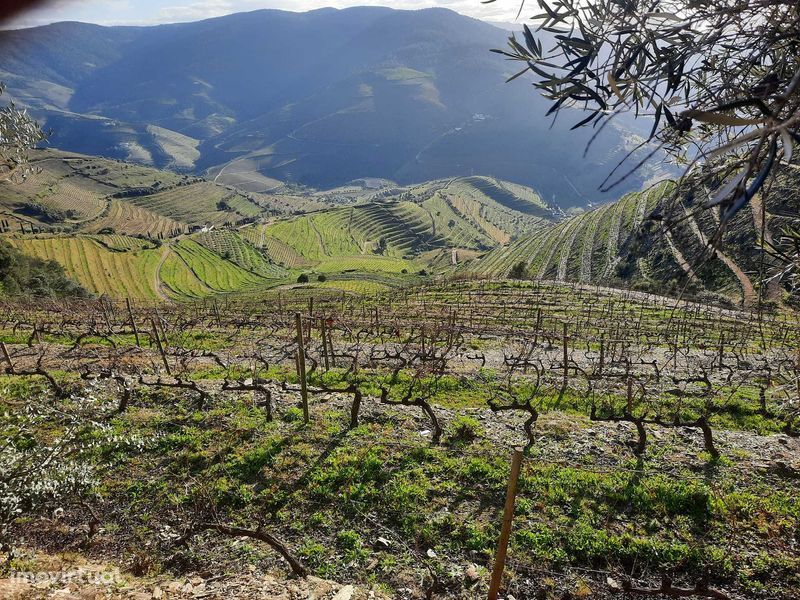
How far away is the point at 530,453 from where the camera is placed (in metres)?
8.63

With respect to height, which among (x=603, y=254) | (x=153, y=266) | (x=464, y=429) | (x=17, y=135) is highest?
(x=17, y=135)

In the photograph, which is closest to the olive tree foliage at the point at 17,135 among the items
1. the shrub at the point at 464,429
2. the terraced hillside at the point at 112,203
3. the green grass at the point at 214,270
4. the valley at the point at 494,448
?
the valley at the point at 494,448

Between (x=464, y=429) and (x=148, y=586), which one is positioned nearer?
(x=148, y=586)

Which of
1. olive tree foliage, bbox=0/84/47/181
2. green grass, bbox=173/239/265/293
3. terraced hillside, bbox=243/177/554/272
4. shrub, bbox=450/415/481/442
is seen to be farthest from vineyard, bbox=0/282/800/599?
terraced hillside, bbox=243/177/554/272

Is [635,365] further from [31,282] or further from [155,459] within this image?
[31,282]

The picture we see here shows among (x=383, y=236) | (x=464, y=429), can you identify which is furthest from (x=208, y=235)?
(x=464, y=429)

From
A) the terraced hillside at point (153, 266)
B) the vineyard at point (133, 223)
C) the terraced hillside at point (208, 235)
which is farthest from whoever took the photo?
the vineyard at point (133, 223)

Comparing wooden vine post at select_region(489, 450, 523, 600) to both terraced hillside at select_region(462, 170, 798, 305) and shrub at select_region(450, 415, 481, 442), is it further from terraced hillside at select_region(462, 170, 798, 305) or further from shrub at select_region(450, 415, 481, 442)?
terraced hillside at select_region(462, 170, 798, 305)

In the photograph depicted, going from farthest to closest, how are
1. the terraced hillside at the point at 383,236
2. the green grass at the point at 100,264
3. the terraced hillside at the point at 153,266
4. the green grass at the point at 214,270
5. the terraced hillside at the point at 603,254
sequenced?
1. the terraced hillside at the point at 383,236
2. the green grass at the point at 214,270
3. the terraced hillside at the point at 153,266
4. the green grass at the point at 100,264
5. the terraced hillside at the point at 603,254

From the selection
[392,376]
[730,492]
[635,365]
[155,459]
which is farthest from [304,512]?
[635,365]

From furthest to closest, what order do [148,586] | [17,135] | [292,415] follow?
[292,415] → [148,586] → [17,135]

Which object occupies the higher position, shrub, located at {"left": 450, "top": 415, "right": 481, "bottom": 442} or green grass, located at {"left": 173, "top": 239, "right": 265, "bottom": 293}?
shrub, located at {"left": 450, "top": 415, "right": 481, "bottom": 442}

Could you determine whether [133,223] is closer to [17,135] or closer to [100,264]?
[100,264]

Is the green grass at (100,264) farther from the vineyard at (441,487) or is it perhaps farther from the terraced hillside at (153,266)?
the vineyard at (441,487)
